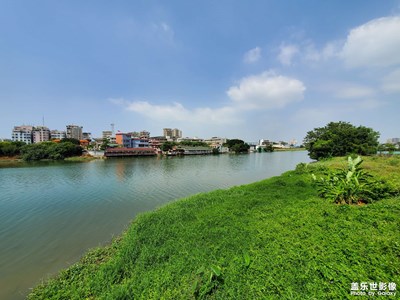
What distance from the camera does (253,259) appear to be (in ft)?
12.5

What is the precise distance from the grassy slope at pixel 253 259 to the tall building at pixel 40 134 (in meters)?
102


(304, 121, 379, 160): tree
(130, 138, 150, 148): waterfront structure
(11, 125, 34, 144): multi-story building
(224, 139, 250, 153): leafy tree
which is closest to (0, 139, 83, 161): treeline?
(130, 138, 150, 148): waterfront structure

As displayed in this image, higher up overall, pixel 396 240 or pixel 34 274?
pixel 396 240

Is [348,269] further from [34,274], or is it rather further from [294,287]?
[34,274]

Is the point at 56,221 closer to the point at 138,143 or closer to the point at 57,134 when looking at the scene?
the point at 138,143

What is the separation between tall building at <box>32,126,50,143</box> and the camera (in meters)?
79.5

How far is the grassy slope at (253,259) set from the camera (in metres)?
3.05

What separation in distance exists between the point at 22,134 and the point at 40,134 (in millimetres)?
6156

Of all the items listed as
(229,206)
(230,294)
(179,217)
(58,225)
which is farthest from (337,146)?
(58,225)

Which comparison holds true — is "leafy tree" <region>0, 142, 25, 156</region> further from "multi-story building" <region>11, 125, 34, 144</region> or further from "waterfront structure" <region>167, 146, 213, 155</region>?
"multi-story building" <region>11, 125, 34, 144</region>

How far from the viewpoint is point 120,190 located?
49.2 feet

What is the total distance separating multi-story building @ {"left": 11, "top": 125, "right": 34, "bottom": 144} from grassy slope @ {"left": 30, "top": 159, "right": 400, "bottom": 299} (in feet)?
344

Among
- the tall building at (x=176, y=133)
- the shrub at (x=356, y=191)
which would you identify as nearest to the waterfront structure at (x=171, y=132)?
the tall building at (x=176, y=133)

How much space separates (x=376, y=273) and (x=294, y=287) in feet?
4.42
